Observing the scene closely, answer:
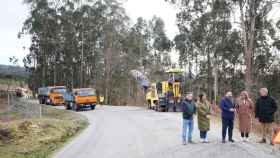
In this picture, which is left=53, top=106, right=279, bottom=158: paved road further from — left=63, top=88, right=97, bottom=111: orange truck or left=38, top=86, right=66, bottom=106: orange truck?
left=38, top=86, right=66, bottom=106: orange truck

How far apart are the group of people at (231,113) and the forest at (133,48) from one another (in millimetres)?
20083

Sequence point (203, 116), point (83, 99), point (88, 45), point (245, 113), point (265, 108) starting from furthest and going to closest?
1. point (88, 45)
2. point (83, 99)
3. point (245, 113)
4. point (203, 116)
5. point (265, 108)

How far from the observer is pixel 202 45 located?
55.2m

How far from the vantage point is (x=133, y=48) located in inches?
2916

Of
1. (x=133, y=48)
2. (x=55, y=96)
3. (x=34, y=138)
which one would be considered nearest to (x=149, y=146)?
(x=34, y=138)

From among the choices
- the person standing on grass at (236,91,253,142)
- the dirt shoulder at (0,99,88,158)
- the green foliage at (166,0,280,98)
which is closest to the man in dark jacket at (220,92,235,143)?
the person standing on grass at (236,91,253,142)

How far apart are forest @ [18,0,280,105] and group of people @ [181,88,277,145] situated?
2008 cm

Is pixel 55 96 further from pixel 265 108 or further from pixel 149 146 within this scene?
pixel 265 108

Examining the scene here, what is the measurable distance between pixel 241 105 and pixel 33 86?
71366 mm

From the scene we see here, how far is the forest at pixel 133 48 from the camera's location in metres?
46.0

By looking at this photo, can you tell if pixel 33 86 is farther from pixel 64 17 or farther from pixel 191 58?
pixel 191 58

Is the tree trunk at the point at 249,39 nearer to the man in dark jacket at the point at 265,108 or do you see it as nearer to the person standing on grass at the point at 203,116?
the person standing on grass at the point at 203,116

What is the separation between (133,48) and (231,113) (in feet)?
192

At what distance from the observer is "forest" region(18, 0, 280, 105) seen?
4603 cm
